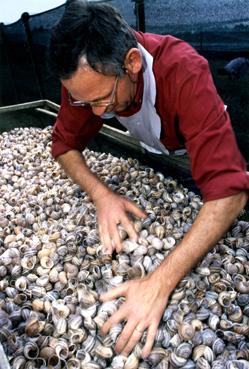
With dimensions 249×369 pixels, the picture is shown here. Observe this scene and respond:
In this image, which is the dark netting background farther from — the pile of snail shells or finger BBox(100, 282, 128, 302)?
finger BBox(100, 282, 128, 302)

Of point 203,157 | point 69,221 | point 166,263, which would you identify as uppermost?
point 203,157

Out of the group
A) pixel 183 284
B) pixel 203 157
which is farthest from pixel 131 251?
pixel 203 157

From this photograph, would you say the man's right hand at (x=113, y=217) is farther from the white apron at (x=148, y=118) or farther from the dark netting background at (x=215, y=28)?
the dark netting background at (x=215, y=28)

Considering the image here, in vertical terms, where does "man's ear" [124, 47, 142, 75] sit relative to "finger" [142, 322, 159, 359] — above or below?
above

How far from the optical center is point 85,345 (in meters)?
1.30

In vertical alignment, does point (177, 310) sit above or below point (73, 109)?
below

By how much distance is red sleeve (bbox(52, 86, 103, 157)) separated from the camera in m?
1.84

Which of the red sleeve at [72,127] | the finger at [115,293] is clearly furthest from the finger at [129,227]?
the red sleeve at [72,127]

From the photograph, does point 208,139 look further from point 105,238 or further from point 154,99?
point 105,238

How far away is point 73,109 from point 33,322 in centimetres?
95

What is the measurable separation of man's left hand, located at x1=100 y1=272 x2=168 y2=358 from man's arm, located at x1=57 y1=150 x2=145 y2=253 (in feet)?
1.13

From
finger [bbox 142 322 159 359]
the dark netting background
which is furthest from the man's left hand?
the dark netting background

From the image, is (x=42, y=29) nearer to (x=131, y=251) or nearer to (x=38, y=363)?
(x=131, y=251)

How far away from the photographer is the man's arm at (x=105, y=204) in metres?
1.60
